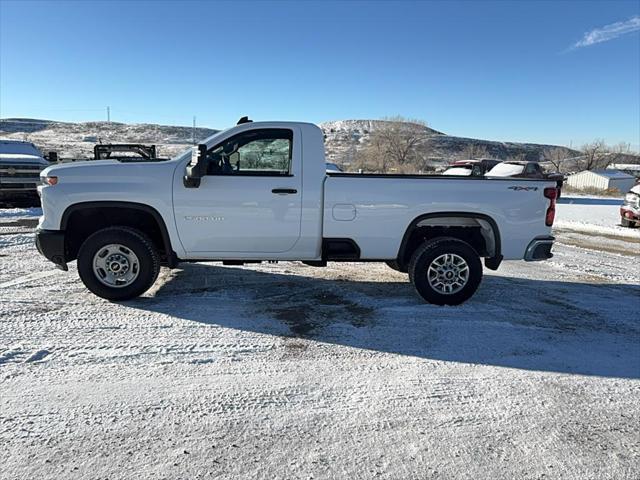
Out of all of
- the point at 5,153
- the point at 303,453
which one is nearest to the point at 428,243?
the point at 303,453

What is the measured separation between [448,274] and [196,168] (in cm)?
308

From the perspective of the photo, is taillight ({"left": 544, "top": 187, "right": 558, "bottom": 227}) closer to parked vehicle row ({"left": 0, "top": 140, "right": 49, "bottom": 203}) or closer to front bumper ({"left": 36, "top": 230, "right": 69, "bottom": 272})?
front bumper ({"left": 36, "top": 230, "right": 69, "bottom": 272})

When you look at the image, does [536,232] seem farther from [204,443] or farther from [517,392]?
[204,443]

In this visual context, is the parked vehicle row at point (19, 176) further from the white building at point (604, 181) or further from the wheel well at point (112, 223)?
the white building at point (604, 181)

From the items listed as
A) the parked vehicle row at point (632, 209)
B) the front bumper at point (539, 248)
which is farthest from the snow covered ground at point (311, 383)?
the parked vehicle row at point (632, 209)

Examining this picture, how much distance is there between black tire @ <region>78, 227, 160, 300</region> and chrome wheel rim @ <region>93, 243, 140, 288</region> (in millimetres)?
44

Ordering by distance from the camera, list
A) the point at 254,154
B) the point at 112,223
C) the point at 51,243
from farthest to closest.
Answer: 1. the point at 112,223
2. the point at 254,154
3. the point at 51,243

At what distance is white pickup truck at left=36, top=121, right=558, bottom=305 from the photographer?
4.68 metres

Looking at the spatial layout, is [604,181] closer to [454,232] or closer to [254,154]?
[454,232]

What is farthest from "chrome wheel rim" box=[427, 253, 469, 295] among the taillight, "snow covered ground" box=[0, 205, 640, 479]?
the taillight

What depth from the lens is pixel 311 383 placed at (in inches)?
128

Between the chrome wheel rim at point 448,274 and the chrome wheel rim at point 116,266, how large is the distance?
3.37 metres

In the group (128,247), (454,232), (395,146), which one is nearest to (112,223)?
(128,247)

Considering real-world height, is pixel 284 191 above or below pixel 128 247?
above
